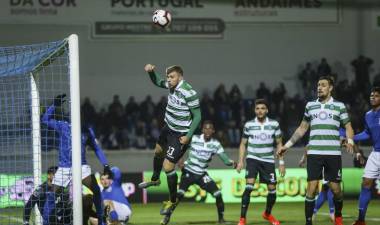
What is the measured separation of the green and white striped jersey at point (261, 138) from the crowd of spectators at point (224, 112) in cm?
941

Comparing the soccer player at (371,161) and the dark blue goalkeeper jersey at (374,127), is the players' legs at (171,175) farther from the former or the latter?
the dark blue goalkeeper jersey at (374,127)

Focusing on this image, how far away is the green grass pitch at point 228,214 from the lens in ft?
40.5

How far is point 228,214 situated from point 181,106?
17.9ft

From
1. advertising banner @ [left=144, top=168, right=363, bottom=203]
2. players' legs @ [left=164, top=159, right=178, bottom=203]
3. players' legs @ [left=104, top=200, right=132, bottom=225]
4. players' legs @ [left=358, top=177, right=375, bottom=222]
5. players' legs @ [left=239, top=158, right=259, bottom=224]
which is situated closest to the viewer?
players' legs @ [left=164, top=159, right=178, bottom=203]

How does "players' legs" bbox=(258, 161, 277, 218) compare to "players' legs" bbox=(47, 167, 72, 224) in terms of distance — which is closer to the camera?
"players' legs" bbox=(47, 167, 72, 224)

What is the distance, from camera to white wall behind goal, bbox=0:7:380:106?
23.9m

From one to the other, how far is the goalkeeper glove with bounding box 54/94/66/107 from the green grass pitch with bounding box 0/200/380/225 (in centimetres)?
233

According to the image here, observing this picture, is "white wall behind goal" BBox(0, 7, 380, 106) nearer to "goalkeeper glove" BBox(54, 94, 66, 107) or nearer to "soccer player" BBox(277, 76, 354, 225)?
"goalkeeper glove" BBox(54, 94, 66, 107)

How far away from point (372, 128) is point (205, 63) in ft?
45.3

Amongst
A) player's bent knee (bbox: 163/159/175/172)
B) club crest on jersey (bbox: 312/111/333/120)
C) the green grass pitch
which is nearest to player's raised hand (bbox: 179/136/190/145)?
player's bent knee (bbox: 163/159/175/172)

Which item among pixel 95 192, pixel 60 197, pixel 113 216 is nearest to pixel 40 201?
pixel 60 197

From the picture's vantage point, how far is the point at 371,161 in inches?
438

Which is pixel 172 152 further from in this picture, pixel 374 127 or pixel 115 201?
pixel 374 127

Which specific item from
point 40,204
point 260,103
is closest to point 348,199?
point 260,103
